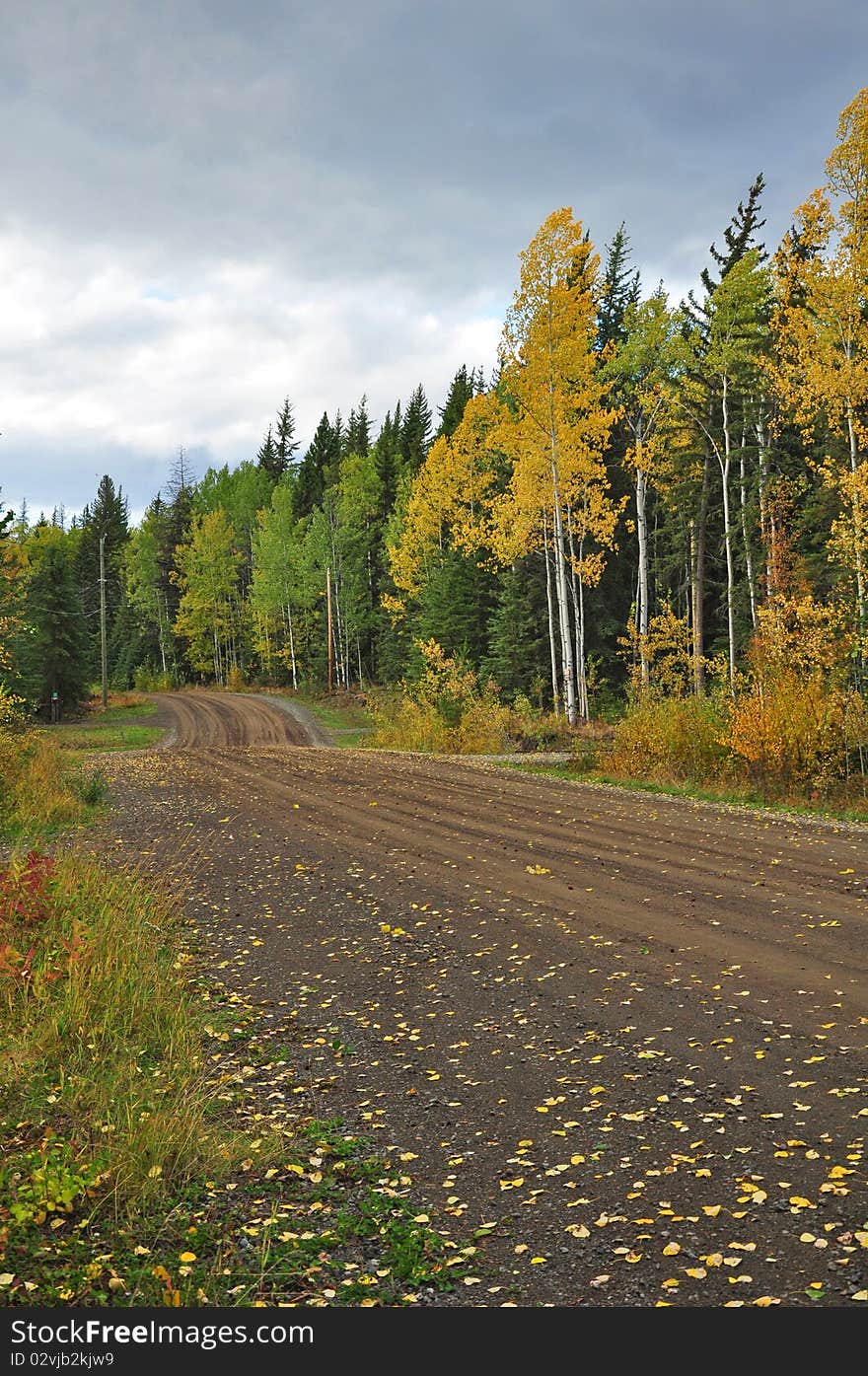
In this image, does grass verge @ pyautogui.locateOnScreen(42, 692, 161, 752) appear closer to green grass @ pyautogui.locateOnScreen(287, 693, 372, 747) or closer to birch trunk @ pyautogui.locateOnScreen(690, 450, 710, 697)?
green grass @ pyautogui.locateOnScreen(287, 693, 372, 747)

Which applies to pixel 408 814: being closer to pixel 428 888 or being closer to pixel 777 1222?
pixel 428 888

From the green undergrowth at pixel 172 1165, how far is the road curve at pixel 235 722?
2807 centimetres

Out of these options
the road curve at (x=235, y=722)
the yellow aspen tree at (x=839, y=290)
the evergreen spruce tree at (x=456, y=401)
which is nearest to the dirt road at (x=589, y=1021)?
the yellow aspen tree at (x=839, y=290)

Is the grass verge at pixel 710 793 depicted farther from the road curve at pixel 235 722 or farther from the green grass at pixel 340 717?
the road curve at pixel 235 722

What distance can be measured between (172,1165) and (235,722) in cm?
3812

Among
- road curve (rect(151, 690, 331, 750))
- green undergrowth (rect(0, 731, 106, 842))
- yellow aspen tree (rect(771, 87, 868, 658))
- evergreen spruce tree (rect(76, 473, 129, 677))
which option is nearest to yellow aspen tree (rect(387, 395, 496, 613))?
road curve (rect(151, 690, 331, 750))

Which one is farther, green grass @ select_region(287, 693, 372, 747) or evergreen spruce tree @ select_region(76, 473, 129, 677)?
evergreen spruce tree @ select_region(76, 473, 129, 677)

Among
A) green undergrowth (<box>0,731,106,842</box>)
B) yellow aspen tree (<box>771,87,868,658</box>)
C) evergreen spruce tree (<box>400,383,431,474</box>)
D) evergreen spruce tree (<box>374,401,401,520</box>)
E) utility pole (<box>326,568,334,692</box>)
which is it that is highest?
evergreen spruce tree (<box>400,383,431,474</box>)

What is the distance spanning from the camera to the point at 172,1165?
470 centimetres

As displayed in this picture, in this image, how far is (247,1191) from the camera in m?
4.61

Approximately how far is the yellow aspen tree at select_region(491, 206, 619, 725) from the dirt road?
12.7m

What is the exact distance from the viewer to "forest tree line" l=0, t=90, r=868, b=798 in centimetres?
1814

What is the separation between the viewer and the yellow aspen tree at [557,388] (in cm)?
2366

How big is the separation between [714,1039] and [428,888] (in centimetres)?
503
